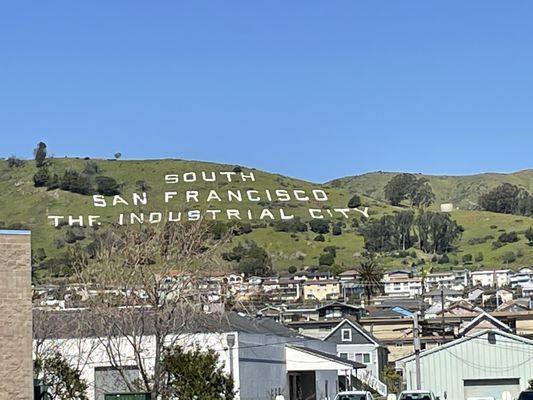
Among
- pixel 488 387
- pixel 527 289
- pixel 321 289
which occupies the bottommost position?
pixel 488 387

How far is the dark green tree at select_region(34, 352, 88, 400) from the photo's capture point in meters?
42.5

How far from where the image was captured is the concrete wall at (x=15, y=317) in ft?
97.0

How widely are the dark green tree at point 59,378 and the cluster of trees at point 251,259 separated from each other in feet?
361

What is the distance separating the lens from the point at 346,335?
92.4 meters

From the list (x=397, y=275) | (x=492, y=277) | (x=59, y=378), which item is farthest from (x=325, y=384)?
(x=492, y=277)

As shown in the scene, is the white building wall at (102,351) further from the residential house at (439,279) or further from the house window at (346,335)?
the residential house at (439,279)

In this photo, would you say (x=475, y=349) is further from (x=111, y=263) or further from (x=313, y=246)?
(x=313, y=246)

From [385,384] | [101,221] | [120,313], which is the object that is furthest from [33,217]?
[120,313]

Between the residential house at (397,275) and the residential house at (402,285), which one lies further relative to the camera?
the residential house at (397,275)

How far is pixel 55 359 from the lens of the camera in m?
43.2

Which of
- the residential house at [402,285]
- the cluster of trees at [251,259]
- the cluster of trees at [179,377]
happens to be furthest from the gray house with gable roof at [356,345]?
the residential house at [402,285]

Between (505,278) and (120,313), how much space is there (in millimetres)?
145671

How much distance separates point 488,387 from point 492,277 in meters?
130

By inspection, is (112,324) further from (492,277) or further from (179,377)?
(492,277)
